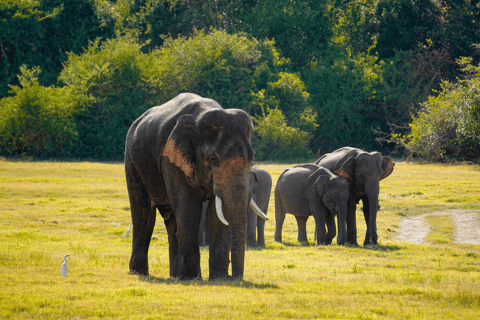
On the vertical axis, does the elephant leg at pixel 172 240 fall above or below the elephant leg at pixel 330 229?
above

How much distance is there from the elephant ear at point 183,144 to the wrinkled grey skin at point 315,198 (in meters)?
7.86

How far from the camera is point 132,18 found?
192 ft

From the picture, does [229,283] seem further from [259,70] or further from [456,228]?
[259,70]

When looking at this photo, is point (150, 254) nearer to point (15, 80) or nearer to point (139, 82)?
point (139, 82)

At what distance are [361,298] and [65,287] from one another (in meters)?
3.72

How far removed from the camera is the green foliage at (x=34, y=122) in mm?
41062

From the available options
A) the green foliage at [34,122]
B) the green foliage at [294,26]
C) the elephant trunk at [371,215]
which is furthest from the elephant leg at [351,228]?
the green foliage at [294,26]

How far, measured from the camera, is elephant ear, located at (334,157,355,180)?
16734 millimetres

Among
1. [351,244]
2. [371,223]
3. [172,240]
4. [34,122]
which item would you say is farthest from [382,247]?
[34,122]

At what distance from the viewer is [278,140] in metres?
48.6

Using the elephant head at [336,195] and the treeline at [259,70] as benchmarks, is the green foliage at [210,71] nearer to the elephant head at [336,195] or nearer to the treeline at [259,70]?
the treeline at [259,70]

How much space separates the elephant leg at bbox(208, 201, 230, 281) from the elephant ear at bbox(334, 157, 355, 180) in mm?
8205

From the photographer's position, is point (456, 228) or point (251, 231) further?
point (456, 228)

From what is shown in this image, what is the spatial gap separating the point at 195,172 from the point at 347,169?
28.6ft
